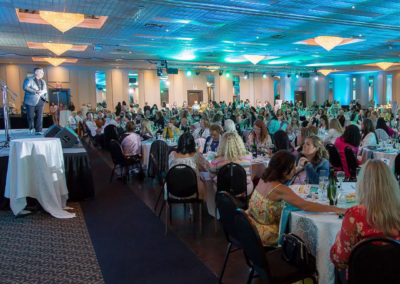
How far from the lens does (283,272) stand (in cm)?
226

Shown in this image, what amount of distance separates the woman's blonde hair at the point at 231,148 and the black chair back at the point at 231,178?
27 centimetres

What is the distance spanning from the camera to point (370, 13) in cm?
884

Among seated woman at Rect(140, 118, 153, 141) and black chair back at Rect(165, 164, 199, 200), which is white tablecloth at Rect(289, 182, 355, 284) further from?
seated woman at Rect(140, 118, 153, 141)

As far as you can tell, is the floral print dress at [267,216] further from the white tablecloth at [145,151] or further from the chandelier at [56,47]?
the chandelier at [56,47]

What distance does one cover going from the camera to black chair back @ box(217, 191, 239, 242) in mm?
2525

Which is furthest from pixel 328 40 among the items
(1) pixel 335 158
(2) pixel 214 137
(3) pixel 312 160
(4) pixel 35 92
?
(4) pixel 35 92

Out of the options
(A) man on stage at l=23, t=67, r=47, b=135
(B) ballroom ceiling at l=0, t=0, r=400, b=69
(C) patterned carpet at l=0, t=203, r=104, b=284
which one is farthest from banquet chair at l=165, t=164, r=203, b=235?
(B) ballroom ceiling at l=0, t=0, r=400, b=69

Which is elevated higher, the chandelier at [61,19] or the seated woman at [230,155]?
the chandelier at [61,19]

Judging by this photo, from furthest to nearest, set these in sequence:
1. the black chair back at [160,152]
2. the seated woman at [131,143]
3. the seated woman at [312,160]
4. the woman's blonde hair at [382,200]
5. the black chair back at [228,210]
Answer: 1. the seated woman at [131,143]
2. the black chair back at [160,152]
3. the seated woman at [312,160]
4. the black chair back at [228,210]
5. the woman's blonde hair at [382,200]

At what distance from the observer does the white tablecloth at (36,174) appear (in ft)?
15.6

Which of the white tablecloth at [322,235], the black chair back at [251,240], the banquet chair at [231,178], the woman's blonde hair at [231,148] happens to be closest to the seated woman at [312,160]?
the banquet chair at [231,178]

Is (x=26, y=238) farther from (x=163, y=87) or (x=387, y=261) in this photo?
(x=163, y=87)

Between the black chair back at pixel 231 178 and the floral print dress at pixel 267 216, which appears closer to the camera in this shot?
the floral print dress at pixel 267 216

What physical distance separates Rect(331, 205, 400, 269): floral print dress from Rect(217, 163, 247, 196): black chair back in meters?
1.92
